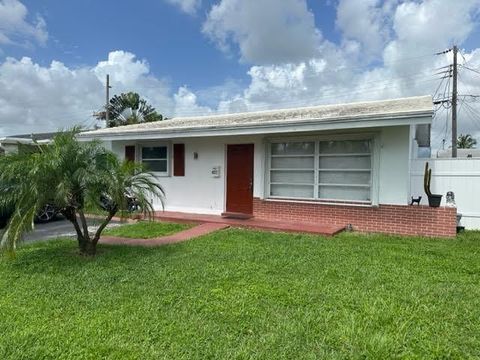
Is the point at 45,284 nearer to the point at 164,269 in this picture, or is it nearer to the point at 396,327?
the point at 164,269

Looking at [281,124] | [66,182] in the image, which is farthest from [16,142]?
[281,124]

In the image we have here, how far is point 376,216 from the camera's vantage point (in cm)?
890

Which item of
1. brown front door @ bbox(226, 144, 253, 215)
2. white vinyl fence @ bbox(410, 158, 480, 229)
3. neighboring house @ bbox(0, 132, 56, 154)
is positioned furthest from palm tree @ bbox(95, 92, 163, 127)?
white vinyl fence @ bbox(410, 158, 480, 229)

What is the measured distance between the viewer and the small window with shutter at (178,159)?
39.2ft

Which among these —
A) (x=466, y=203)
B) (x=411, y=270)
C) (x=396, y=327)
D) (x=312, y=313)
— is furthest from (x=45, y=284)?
(x=466, y=203)

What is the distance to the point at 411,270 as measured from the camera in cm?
565

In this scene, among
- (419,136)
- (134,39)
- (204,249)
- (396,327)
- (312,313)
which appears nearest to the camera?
(396,327)

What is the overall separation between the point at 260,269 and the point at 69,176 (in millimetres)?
3526

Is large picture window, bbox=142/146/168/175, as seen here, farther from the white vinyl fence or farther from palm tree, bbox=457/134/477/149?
palm tree, bbox=457/134/477/149

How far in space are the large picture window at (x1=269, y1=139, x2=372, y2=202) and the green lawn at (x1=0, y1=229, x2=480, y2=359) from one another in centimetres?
273

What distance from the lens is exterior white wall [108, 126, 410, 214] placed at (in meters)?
8.64

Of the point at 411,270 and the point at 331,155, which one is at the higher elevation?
the point at 331,155

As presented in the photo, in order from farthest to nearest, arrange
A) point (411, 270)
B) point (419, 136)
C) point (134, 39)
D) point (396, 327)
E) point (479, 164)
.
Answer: point (134, 39), point (419, 136), point (479, 164), point (411, 270), point (396, 327)

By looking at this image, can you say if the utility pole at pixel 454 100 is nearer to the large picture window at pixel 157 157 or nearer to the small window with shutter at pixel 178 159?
the small window with shutter at pixel 178 159
